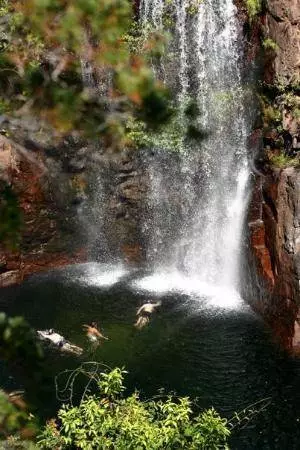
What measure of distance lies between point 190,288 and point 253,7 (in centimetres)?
833

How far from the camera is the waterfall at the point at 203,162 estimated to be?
1538 cm

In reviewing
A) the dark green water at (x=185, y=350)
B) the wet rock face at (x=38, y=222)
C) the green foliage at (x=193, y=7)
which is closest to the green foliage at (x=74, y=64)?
the dark green water at (x=185, y=350)

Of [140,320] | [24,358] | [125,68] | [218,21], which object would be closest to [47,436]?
[24,358]

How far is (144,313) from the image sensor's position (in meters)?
13.4

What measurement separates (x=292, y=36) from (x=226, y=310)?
281 inches

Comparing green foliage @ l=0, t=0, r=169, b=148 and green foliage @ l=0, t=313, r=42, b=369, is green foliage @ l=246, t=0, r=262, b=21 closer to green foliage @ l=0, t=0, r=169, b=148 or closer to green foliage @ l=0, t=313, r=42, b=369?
green foliage @ l=0, t=0, r=169, b=148

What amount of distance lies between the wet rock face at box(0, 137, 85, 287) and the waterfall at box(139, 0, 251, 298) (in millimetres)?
2935

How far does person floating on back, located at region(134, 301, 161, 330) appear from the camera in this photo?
13.0 meters

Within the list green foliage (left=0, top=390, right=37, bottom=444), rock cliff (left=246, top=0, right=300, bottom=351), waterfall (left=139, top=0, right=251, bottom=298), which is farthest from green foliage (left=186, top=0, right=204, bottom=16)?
green foliage (left=0, top=390, right=37, bottom=444)

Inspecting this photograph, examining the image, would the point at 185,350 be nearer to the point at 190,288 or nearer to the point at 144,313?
the point at 144,313

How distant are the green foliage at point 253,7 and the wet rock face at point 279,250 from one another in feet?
15.3

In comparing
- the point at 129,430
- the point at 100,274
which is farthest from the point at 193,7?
the point at 129,430

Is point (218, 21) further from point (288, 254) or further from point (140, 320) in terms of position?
point (140, 320)

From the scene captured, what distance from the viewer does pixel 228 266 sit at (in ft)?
50.1
